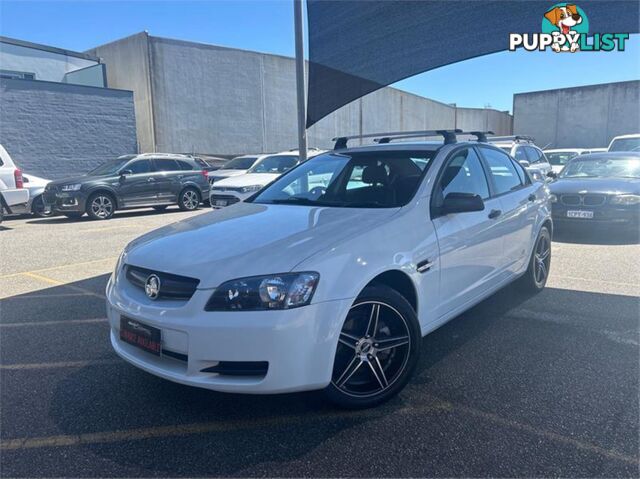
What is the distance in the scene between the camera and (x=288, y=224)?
3277 mm

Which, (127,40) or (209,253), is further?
(127,40)

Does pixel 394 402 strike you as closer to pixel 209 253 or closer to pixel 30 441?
pixel 209 253

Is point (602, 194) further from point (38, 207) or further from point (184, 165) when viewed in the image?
point (38, 207)

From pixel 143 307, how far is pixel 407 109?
3798cm

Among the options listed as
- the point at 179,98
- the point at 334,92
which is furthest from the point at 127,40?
the point at 334,92

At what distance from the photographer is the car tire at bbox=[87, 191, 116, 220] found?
40.0 ft

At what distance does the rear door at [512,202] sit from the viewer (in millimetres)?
4422

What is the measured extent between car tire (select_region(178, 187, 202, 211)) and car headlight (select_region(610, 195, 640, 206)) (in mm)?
10536

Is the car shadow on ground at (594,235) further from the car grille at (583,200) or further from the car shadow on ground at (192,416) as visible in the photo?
the car shadow on ground at (192,416)

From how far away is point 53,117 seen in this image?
17906mm

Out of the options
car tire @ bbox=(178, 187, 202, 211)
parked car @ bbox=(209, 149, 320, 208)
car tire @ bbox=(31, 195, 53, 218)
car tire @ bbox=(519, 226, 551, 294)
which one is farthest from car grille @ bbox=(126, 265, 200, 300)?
car tire @ bbox=(178, 187, 202, 211)

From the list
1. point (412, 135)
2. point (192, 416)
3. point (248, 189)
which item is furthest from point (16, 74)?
point (192, 416)

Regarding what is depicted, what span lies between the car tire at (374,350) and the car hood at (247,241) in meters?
0.45

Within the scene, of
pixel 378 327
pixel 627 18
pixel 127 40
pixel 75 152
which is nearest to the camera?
pixel 378 327
